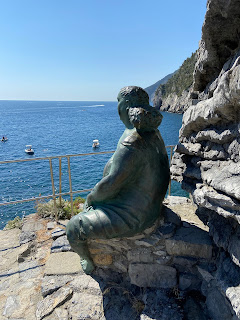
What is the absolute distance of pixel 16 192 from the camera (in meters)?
14.4

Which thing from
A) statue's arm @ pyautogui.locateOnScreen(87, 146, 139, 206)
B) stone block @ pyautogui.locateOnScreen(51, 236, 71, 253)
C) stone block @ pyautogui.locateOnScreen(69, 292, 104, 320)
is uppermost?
statue's arm @ pyautogui.locateOnScreen(87, 146, 139, 206)

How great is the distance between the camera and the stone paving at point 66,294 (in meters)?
2.61

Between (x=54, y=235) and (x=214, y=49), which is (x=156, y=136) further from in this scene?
(x=54, y=235)

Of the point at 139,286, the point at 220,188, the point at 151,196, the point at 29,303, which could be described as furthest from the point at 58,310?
the point at 220,188

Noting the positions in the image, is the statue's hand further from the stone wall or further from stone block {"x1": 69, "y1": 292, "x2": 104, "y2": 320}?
stone block {"x1": 69, "y1": 292, "x2": 104, "y2": 320}

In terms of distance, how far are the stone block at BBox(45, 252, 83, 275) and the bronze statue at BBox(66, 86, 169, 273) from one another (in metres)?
0.90

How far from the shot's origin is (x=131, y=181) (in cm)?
265

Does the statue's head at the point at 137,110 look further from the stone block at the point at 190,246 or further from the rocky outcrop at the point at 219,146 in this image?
the stone block at the point at 190,246

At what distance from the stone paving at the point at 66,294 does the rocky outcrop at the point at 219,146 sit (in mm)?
532

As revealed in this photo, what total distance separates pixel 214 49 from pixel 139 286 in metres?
2.78

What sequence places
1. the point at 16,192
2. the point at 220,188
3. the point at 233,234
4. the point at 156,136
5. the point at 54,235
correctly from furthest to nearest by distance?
the point at 16,192 → the point at 54,235 → the point at 156,136 → the point at 233,234 → the point at 220,188

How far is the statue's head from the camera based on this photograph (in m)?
2.53

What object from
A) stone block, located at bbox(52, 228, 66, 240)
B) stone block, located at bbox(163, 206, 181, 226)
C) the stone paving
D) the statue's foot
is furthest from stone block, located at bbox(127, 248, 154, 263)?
stone block, located at bbox(52, 228, 66, 240)

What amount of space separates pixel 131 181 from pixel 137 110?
0.76 metres
